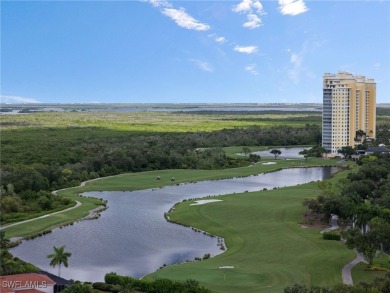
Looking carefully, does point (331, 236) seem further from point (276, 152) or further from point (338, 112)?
point (338, 112)

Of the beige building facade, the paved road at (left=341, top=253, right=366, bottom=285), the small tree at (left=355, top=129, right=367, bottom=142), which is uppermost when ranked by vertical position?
the beige building facade

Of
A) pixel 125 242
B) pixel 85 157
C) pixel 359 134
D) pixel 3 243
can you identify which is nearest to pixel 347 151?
pixel 359 134

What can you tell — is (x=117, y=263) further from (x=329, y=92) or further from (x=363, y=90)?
(x=363, y=90)

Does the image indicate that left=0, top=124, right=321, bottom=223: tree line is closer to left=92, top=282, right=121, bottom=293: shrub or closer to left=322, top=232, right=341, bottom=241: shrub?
left=92, top=282, right=121, bottom=293: shrub

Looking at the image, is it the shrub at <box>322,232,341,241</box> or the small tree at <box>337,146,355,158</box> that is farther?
the small tree at <box>337,146,355,158</box>

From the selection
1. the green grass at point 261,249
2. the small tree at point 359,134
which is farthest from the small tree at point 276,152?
the green grass at point 261,249

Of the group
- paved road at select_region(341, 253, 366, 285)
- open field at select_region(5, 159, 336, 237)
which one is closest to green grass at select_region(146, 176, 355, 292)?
paved road at select_region(341, 253, 366, 285)

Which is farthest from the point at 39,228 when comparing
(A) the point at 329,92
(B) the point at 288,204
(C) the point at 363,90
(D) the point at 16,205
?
(C) the point at 363,90

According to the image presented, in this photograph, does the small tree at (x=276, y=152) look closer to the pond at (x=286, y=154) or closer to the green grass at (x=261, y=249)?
the pond at (x=286, y=154)
